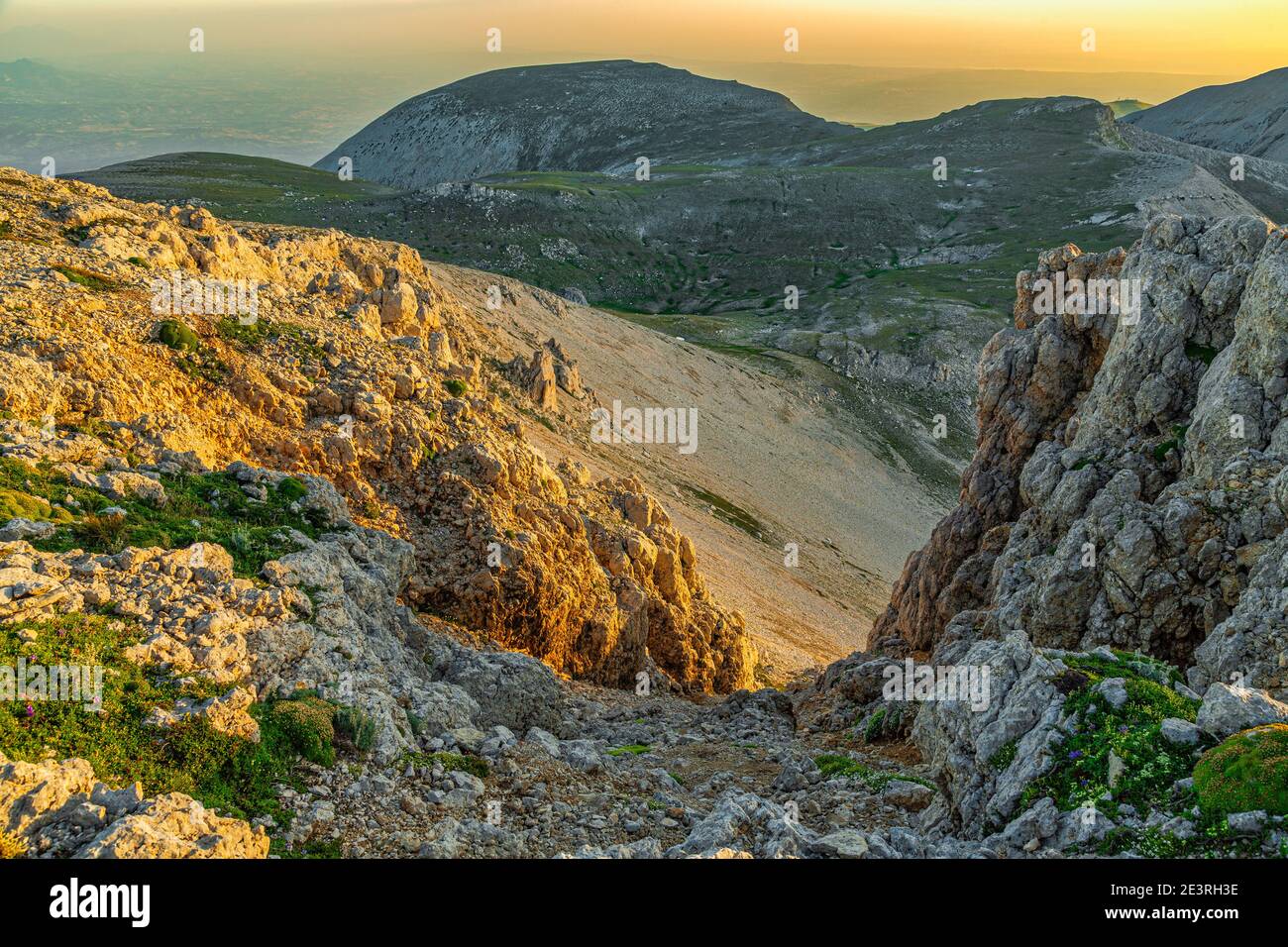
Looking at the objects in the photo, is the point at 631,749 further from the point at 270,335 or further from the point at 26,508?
the point at 270,335

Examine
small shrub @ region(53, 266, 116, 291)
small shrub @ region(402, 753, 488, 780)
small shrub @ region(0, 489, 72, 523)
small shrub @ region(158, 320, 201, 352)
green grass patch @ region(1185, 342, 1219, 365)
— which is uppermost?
small shrub @ region(53, 266, 116, 291)

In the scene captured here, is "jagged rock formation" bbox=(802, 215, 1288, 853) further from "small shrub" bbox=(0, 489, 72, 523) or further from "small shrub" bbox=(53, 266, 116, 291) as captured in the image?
"small shrub" bbox=(53, 266, 116, 291)

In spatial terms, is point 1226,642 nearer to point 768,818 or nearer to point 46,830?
point 768,818

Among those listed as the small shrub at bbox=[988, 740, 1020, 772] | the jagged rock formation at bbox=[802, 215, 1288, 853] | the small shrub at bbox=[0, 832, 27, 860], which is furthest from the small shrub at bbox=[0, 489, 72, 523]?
the small shrub at bbox=[988, 740, 1020, 772]

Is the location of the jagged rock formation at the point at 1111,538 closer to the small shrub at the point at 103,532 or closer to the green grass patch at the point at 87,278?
the small shrub at the point at 103,532

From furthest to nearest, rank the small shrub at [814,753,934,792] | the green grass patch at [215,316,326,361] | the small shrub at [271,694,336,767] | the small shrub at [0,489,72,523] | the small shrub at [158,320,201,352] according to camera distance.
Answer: the green grass patch at [215,316,326,361] < the small shrub at [158,320,201,352] < the small shrub at [814,753,934,792] < the small shrub at [0,489,72,523] < the small shrub at [271,694,336,767]

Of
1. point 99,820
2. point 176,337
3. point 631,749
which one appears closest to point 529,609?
point 631,749

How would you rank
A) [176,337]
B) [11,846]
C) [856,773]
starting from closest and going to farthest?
1. [11,846]
2. [856,773]
3. [176,337]
